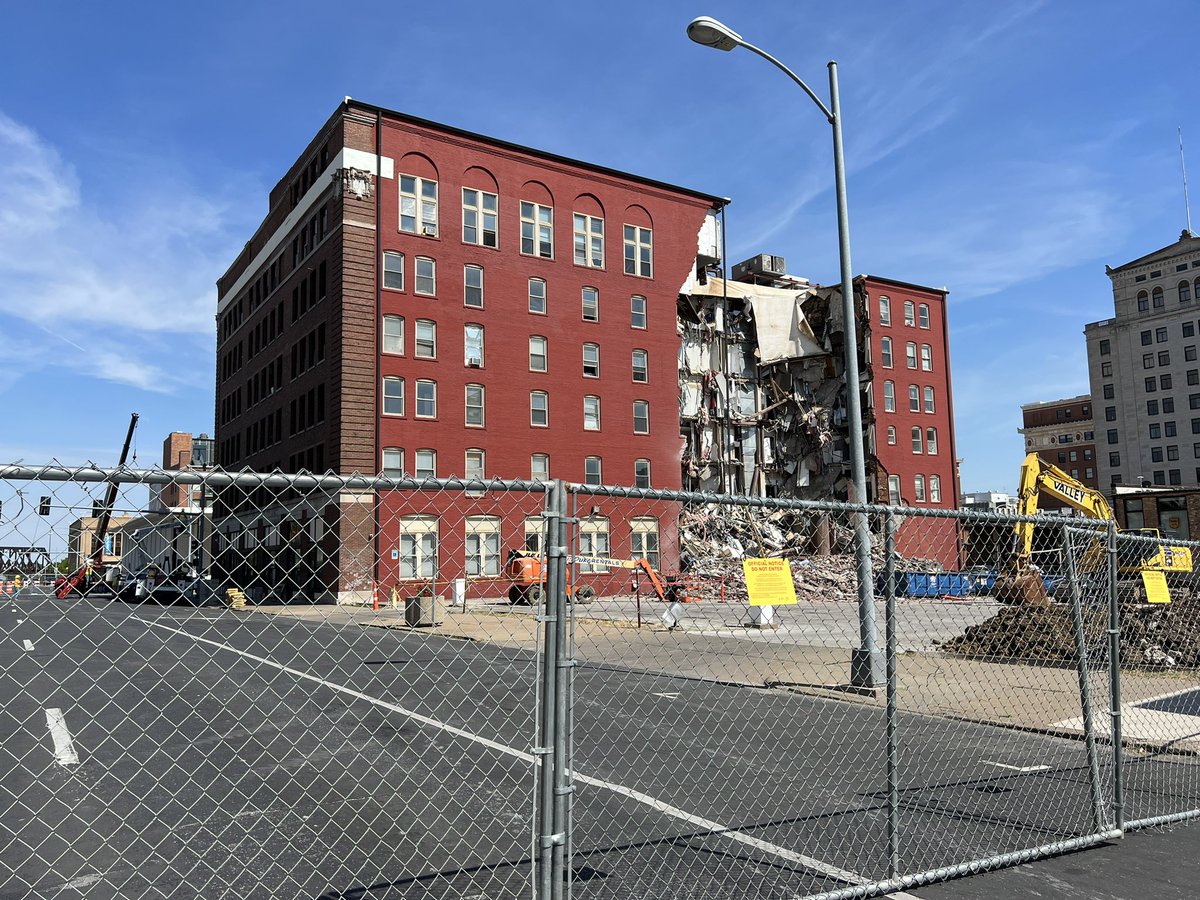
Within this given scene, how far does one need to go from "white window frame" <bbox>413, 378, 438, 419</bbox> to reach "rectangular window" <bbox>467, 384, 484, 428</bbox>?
5.61ft

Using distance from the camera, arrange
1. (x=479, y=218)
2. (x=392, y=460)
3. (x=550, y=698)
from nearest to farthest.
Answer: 1. (x=550, y=698)
2. (x=392, y=460)
3. (x=479, y=218)

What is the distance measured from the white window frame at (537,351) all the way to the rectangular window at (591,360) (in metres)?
2.19

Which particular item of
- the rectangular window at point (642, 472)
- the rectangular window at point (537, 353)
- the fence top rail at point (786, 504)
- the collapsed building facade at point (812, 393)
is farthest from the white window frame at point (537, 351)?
the fence top rail at point (786, 504)

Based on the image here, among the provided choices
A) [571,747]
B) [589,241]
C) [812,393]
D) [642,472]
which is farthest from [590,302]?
[571,747]

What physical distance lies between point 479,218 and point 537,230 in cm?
314

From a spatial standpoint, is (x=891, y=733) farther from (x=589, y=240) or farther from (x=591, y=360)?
(x=589, y=240)

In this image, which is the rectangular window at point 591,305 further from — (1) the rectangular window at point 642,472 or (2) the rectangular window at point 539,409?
(1) the rectangular window at point 642,472

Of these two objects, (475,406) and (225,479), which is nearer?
(225,479)

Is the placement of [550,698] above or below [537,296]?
below

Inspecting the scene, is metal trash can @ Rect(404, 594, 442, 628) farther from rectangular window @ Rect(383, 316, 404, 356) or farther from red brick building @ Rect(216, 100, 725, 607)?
rectangular window @ Rect(383, 316, 404, 356)

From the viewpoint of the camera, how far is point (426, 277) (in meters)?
41.8

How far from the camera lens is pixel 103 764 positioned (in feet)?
26.8

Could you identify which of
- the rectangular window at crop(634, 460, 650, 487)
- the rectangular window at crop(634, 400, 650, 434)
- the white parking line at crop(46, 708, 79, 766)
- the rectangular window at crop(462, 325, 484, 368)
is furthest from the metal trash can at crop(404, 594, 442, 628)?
the rectangular window at crop(634, 400, 650, 434)

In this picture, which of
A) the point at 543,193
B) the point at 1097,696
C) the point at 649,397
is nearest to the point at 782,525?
the point at 649,397
